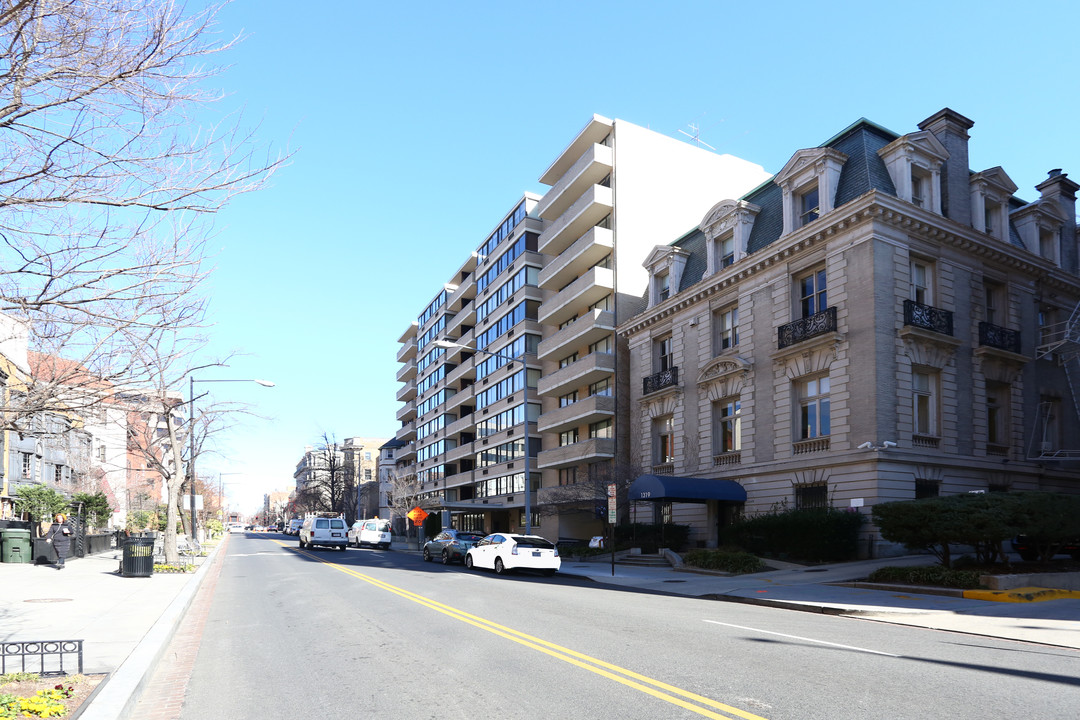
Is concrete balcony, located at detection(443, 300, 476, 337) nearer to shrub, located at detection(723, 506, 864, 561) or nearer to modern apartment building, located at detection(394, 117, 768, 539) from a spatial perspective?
modern apartment building, located at detection(394, 117, 768, 539)

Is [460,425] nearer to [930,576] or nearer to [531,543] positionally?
[531,543]

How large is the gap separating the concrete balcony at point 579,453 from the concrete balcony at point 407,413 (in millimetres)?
46229

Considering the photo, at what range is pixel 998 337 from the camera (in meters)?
29.1

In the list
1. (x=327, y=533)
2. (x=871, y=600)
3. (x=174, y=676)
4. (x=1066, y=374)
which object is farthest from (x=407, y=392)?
(x=174, y=676)

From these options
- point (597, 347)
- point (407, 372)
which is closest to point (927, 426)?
point (597, 347)

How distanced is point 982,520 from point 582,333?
28263mm

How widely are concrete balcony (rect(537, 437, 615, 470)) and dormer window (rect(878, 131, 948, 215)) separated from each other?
1978cm

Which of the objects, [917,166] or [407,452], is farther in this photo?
[407,452]

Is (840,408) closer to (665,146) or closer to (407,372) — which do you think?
(665,146)

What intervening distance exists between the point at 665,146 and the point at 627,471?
20.5 metres

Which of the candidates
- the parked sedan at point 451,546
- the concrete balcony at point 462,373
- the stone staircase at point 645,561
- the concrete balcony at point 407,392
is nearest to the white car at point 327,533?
the parked sedan at point 451,546

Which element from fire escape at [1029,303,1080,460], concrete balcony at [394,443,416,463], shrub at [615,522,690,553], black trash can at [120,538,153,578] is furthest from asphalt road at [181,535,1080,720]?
concrete balcony at [394,443,416,463]

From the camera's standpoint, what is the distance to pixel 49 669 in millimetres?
9031

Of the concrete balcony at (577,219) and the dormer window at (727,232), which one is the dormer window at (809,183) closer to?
the dormer window at (727,232)
